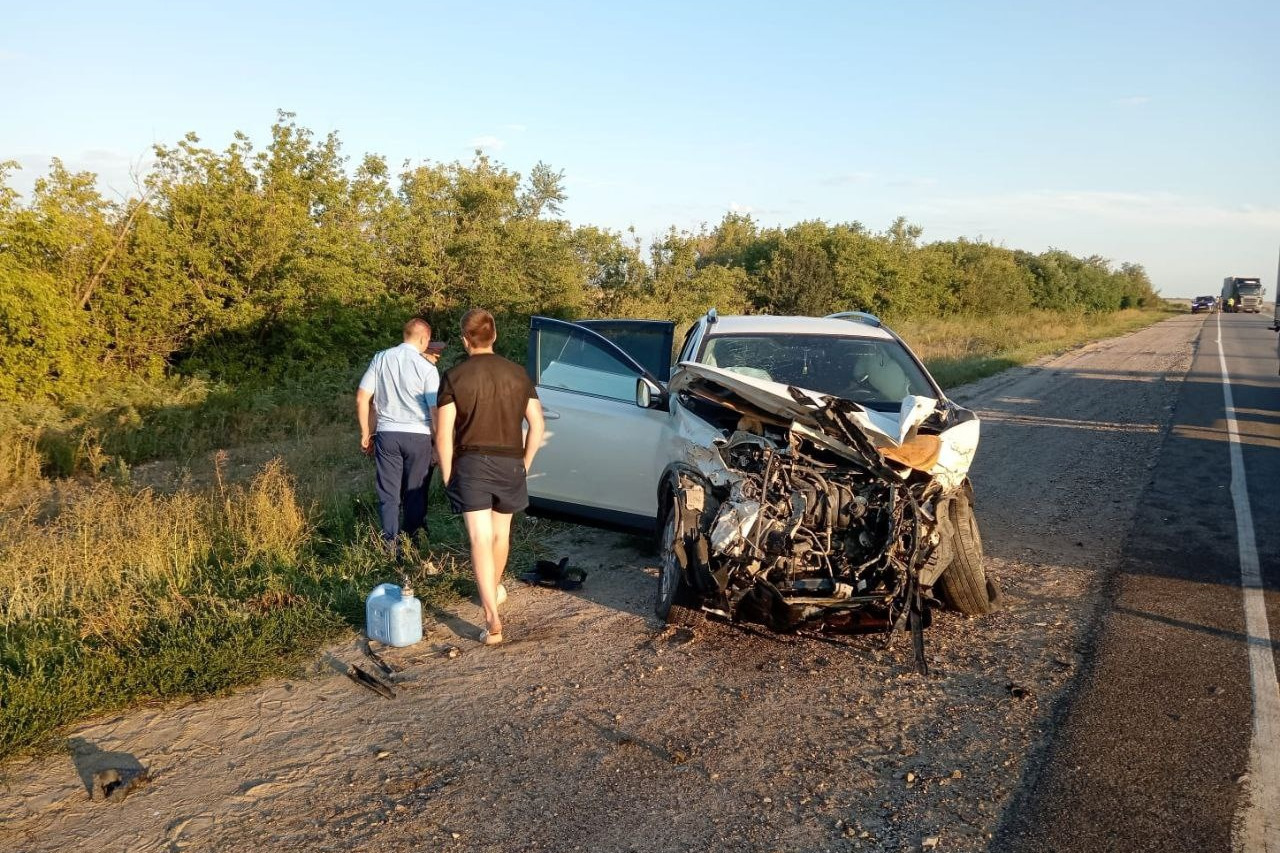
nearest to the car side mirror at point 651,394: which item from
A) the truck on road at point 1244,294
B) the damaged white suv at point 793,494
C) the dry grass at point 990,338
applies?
the damaged white suv at point 793,494

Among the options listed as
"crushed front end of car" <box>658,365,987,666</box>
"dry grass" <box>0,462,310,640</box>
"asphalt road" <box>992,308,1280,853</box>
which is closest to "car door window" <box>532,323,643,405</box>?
"crushed front end of car" <box>658,365,987,666</box>

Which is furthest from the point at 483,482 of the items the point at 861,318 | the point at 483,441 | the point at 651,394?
the point at 861,318

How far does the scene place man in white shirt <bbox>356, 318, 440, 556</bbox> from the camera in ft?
22.5

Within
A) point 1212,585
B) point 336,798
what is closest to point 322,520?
point 336,798

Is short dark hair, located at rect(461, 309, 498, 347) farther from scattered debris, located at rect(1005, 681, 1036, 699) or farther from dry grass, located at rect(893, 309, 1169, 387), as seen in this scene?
dry grass, located at rect(893, 309, 1169, 387)

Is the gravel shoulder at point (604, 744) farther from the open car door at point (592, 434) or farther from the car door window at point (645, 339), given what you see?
the car door window at point (645, 339)

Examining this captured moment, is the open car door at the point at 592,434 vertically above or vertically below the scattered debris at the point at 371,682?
above

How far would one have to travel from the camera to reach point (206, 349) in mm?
15234

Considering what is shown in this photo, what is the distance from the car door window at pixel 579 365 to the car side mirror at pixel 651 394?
39 centimetres

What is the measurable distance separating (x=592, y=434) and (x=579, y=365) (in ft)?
2.30

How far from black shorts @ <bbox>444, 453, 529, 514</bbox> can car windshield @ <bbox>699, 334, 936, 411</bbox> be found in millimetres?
1878

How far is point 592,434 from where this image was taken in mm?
6848

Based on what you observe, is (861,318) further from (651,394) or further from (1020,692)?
(1020,692)

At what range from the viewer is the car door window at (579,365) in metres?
7.02
